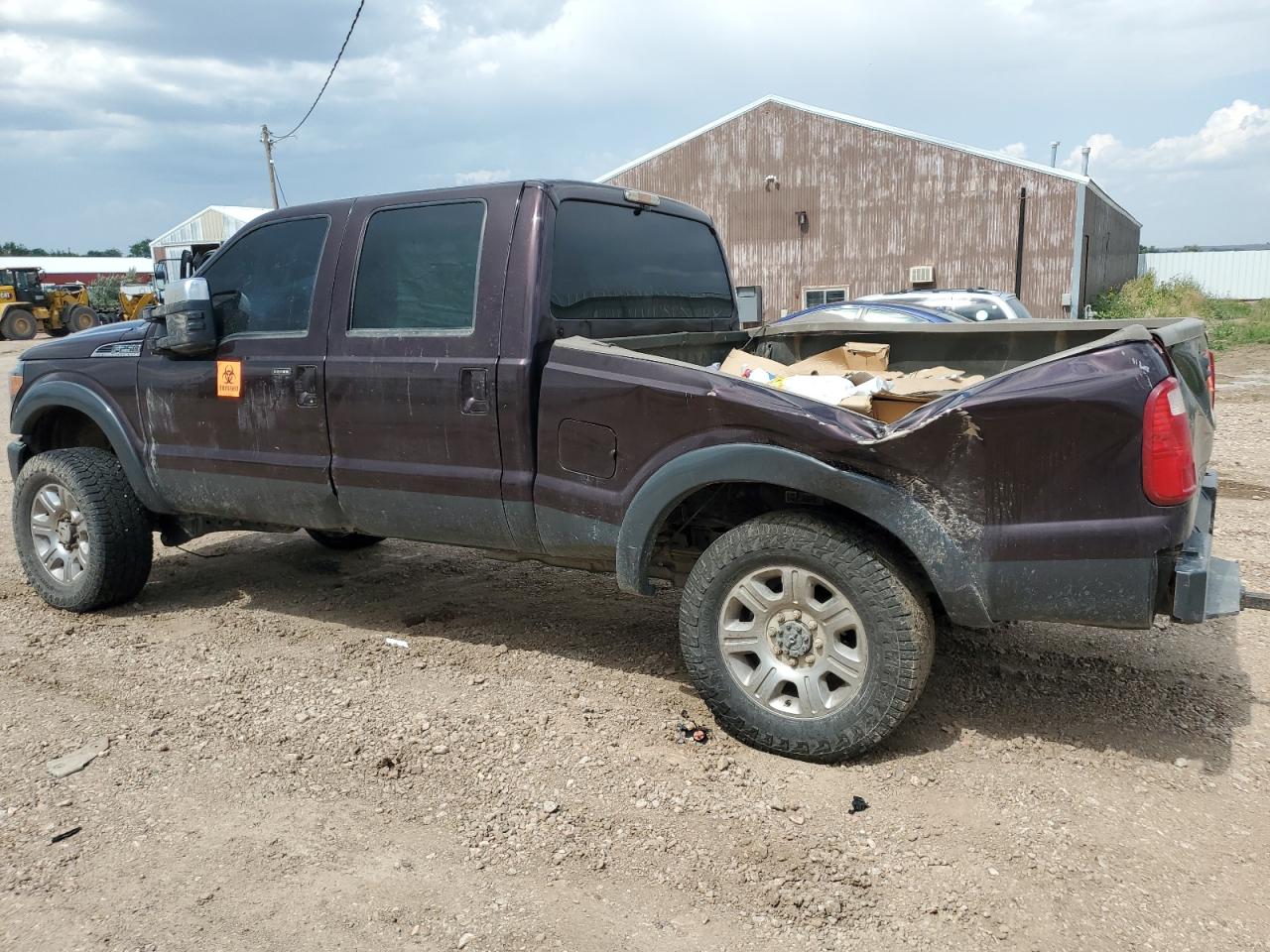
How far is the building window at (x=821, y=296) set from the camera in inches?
1022

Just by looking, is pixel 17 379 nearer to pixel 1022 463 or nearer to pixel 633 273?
pixel 633 273

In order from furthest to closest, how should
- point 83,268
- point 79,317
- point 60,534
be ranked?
point 83,268
point 79,317
point 60,534

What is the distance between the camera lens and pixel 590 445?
361 centimetres

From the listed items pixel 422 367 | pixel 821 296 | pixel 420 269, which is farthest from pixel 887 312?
pixel 821 296

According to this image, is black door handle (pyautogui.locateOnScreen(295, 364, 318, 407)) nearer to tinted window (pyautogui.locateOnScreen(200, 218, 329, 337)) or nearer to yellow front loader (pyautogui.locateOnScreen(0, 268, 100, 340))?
tinted window (pyautogui.locateOnScreen(200, 218, 329, 337))

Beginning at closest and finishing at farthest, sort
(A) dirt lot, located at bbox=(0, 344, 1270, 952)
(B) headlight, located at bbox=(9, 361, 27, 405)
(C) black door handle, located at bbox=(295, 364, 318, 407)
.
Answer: (A) dirt lot, located at bbox=(0, 344, 1270, 952) < (C) black door handle, located at bbox=(295, 364, 318, 407) < (B) headlight, located at bbox=(9, 361, 27, 405)

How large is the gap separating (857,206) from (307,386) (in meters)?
22.9

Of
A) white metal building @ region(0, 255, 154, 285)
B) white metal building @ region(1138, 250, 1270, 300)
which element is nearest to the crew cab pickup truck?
white metal building @ region(1138, 250, 1270, 300)

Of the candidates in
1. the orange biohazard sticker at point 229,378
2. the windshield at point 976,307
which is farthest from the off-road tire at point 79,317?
the orange biohazard sticker at point 229,378

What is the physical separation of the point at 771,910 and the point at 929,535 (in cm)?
121

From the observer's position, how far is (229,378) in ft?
14.8

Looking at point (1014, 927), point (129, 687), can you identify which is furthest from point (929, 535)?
point (129, 687)

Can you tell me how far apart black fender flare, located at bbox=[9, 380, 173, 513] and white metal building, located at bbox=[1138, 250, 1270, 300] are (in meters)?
46.4

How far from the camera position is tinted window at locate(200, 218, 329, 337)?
14.3 ft
